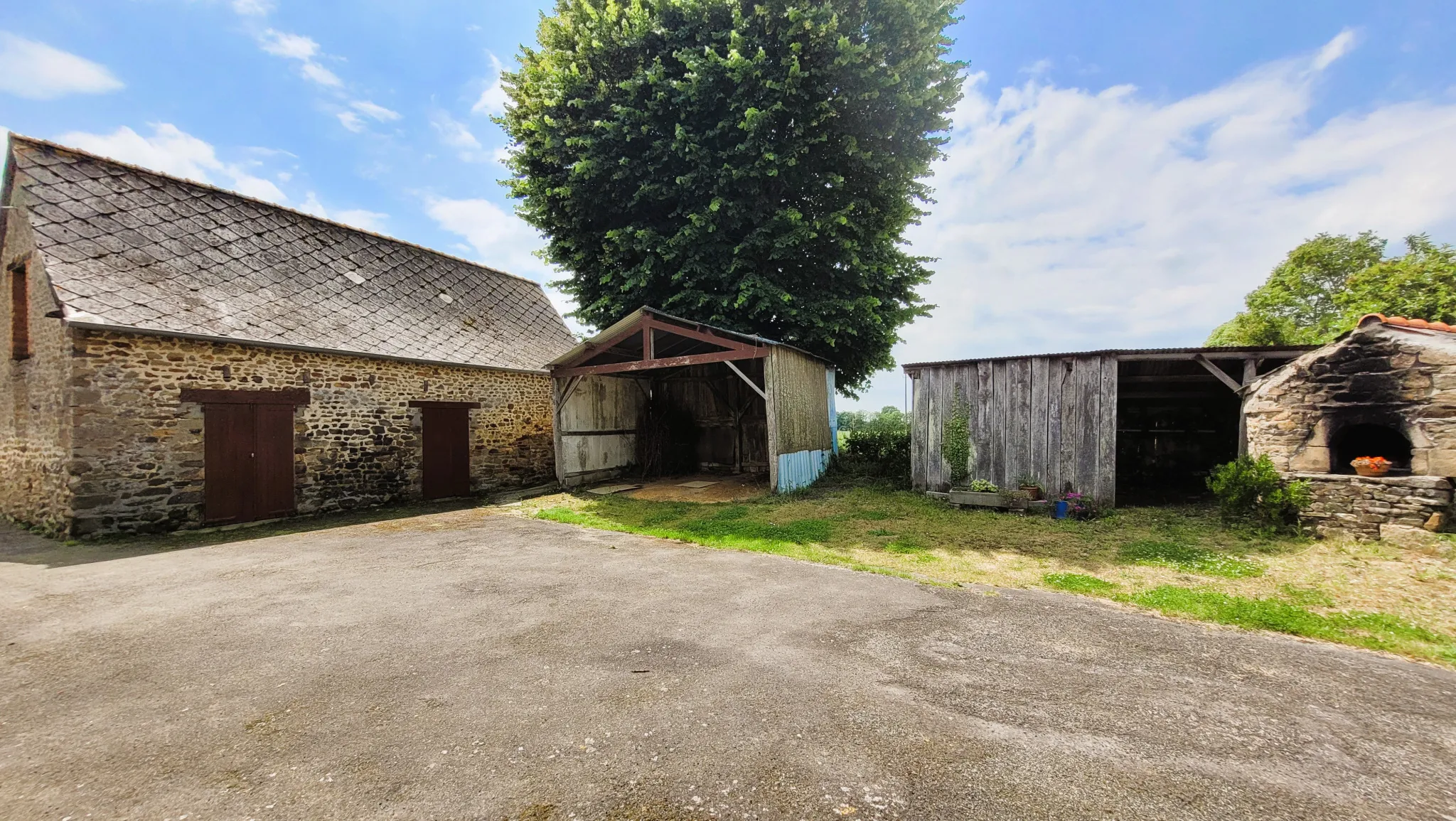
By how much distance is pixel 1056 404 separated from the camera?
29.9 feet

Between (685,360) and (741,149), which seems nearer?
Result: (685,360)

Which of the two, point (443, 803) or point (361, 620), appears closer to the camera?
point (443, 803)

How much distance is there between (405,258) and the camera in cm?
1416

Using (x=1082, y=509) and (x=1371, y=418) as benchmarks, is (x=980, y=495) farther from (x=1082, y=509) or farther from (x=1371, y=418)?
(x=1371, y=418)

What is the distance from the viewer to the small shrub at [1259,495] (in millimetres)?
6699

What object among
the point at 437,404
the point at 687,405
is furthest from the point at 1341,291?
the point at 437,404

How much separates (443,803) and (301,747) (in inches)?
39.1

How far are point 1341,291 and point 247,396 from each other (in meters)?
33.9

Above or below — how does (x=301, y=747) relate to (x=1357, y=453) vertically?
below

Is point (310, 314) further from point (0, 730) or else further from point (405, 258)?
point (0, 730)

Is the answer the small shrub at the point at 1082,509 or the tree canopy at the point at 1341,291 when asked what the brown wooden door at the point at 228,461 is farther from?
the tree canopy at the point at 1341,291

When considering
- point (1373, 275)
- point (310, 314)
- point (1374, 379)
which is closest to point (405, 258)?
point (310, 314)

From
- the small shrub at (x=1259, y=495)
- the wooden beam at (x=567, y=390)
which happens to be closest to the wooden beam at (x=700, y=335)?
the wooden beam at (x=567, y=390)

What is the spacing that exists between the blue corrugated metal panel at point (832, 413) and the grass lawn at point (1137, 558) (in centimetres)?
400
